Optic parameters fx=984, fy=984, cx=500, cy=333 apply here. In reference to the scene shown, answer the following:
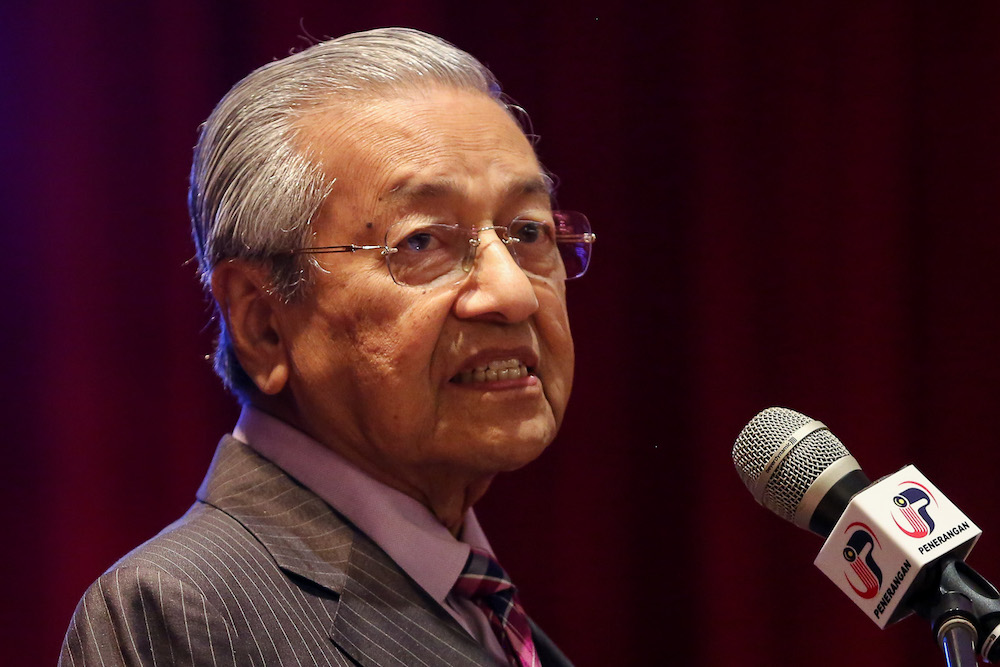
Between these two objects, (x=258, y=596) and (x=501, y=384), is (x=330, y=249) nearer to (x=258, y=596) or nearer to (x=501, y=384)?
(x=501, y=384)

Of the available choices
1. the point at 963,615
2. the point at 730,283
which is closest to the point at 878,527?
the point at 963,615

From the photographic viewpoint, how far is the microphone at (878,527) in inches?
39.8

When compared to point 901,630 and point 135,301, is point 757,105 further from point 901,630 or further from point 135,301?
point 135,301

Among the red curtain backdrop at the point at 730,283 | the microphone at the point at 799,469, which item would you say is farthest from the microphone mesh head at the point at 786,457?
the red curtain backdrop at the point at 730,283

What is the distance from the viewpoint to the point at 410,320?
1.57 meters

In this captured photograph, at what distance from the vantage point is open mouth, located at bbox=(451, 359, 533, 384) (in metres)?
1.62

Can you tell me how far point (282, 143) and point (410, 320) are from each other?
380 millimetres

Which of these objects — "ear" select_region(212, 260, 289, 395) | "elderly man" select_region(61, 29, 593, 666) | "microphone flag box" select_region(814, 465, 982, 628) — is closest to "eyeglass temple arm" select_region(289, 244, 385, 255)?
"elderly man" select_region(61, 29, 593, 666)

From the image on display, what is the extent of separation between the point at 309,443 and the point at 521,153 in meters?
0.63

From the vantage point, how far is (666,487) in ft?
9.08

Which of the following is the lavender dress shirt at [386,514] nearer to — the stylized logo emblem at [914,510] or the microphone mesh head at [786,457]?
the microphone mesh head at [786,457]

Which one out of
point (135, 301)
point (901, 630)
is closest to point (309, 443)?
point (135, 301)

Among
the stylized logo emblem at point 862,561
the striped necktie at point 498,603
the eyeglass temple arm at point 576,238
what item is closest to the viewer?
the stylized logo emblem at point 862,561

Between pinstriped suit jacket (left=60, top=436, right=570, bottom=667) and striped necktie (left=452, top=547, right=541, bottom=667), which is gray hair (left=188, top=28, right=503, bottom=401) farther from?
striped necktie (left=452, top=547, right=541, bottom=667)
